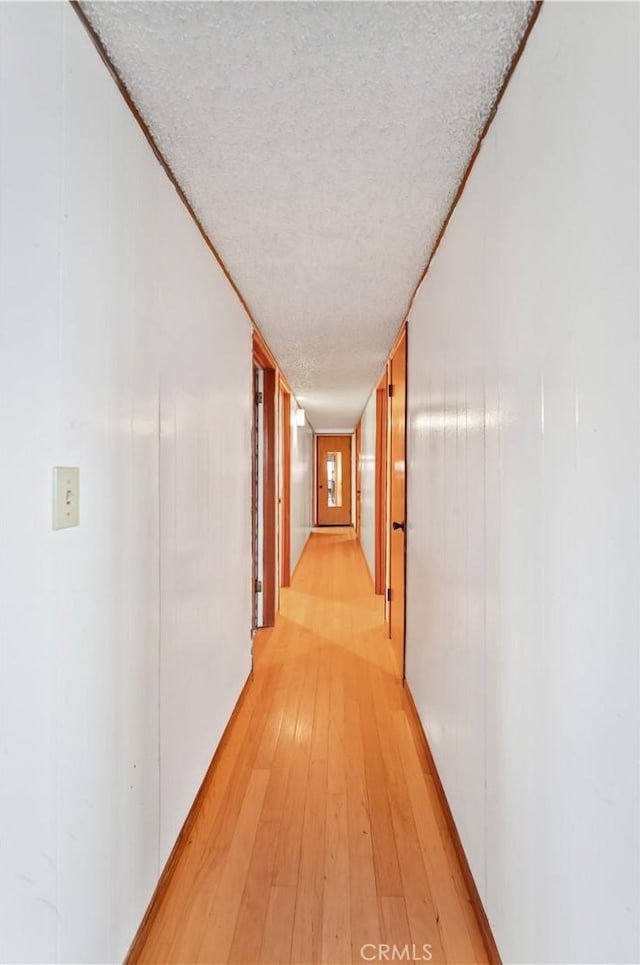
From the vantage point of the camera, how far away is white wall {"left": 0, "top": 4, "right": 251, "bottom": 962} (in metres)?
0.79

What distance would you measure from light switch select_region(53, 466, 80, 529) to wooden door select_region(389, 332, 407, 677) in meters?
2.21

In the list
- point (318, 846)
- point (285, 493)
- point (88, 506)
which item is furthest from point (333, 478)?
point (88, 506)

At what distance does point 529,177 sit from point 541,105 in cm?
12

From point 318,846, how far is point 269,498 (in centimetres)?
269

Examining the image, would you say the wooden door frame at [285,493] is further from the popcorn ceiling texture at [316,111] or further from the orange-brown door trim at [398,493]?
the popcorn ceiling texture at [316,111]

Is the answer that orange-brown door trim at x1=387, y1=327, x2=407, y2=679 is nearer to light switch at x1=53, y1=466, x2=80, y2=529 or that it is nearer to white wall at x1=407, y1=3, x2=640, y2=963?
white wall at x1=407, y1=3, x2=640, y2=963

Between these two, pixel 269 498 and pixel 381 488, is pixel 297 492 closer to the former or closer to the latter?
pixel 381 488

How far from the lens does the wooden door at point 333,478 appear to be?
1129cm

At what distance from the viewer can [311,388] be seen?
536cm

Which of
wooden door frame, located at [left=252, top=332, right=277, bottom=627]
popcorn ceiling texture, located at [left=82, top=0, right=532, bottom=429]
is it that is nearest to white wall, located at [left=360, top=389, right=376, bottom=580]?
wooden door frame, located at [left=252, top=332, right=277, bottom=627]

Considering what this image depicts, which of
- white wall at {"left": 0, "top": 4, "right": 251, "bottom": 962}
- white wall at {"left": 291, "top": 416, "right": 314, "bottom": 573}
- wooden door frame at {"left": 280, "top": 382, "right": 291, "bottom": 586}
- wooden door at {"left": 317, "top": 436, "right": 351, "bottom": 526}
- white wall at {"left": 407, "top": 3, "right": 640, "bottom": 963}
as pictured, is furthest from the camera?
wooden door at {"left": 317, "top": 436, "right": 351, "bottom": 526}

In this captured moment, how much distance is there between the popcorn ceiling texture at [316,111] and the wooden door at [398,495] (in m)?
1.05

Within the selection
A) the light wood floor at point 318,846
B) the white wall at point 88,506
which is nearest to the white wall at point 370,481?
the light wood floor at point 318,846

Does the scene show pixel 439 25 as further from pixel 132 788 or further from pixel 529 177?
pixel 132 788
